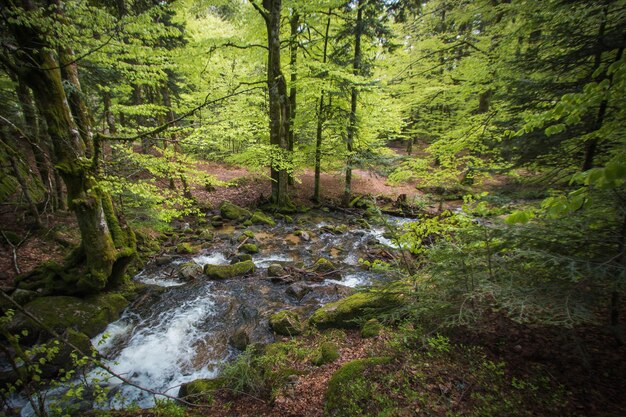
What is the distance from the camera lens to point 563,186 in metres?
6.49

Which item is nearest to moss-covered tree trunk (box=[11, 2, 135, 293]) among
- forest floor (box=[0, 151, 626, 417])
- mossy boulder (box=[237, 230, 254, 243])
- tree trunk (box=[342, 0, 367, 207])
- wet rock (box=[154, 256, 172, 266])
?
wet rock (box=[154, 256, 172, 266])

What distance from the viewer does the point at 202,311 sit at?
6.71m

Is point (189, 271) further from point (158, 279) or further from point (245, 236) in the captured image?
point (245, 236)

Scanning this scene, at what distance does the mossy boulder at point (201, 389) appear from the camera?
167 inches

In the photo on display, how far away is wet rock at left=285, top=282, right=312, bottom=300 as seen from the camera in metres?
7.22

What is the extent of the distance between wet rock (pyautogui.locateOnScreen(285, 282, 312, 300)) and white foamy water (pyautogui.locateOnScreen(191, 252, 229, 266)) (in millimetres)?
3077

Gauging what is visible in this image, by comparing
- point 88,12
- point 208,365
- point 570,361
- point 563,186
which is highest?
point 88,12

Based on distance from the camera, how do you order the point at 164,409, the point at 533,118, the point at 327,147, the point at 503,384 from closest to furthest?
the point at 533,118, the point at 503,384, the point at 164,409, the point at 327,147

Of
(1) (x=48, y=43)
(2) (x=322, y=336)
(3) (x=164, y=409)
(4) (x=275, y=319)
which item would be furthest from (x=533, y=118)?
(1) (x=48, y=43)

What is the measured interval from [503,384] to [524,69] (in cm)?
585

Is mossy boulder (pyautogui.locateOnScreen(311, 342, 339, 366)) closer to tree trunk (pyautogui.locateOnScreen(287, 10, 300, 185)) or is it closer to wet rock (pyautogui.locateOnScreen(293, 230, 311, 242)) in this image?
wet rock (pyautogui.locateOnScreen(293, 230, 311, 242))

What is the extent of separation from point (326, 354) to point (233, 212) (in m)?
10.0

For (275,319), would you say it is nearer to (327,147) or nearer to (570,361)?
(570,361)

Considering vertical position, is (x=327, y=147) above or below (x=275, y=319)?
above
